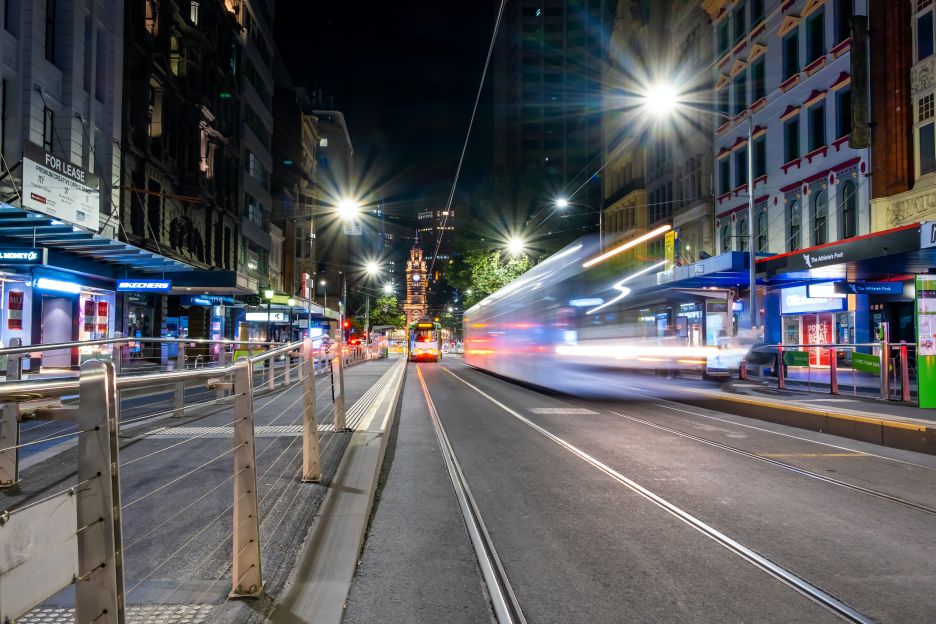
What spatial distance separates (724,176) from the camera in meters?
35.7

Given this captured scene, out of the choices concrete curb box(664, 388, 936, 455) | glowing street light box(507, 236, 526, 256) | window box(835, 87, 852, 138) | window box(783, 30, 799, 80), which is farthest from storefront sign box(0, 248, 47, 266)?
glowing street light box(507, 236, 526, 256)

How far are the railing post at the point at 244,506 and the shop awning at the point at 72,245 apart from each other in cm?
1494

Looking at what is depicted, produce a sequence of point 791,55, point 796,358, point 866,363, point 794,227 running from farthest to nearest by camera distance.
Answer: point 791,55, point 794,227, point 796,358, point 866,363

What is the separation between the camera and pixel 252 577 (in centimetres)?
362

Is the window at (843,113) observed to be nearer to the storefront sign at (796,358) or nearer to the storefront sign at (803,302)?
the storefront sign at (803,302)

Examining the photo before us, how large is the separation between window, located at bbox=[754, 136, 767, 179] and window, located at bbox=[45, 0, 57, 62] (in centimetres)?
2904

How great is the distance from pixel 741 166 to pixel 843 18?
30.0ft

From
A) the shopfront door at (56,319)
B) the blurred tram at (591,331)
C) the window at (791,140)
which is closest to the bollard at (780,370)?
the blurred tram at (591,331)

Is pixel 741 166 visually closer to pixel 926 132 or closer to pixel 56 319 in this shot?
pixel 926 132

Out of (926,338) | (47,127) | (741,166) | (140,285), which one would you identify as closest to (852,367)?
(926,338)

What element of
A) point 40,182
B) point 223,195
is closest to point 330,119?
point 223,195

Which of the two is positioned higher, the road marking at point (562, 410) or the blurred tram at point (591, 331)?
the blurred tram at point (591, 331)

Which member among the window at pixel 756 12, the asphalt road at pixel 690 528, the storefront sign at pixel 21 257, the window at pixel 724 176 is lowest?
the asphalt road at pixel 690 528

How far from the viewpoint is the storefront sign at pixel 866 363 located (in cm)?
1545
